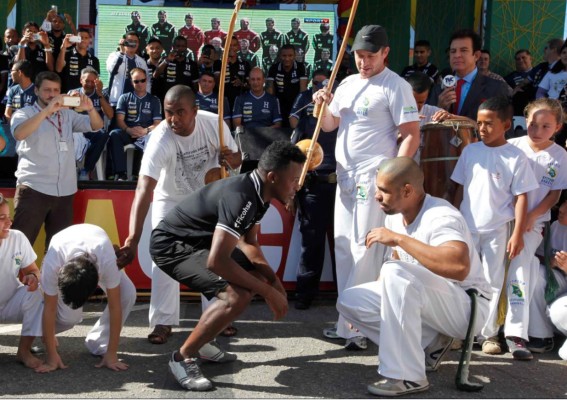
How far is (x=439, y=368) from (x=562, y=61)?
6.56 meters

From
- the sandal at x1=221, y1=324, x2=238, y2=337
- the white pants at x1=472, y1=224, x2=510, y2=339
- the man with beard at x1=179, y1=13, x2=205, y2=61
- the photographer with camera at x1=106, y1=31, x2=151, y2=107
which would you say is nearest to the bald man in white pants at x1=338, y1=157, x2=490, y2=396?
the white pants at x1=472, y1=224, x2=510, y2=339

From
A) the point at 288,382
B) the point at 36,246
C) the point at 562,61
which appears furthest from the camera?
the point at 562,61

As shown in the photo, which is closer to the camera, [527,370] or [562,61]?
[527,370]

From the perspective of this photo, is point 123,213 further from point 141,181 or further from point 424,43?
point 424,43

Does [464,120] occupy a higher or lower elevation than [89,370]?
higher

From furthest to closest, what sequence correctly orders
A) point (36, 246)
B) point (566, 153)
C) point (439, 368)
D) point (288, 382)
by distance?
point (36, 246), point (566, 153), point (439, 368), point (288, 382)

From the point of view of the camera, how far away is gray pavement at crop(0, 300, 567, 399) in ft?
14.7

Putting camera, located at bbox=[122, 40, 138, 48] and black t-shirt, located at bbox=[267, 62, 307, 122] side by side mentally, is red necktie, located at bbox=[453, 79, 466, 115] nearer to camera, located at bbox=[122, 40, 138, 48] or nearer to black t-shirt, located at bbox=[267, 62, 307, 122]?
black t-shirt, located at bbox=[267, 62, 307, 122]

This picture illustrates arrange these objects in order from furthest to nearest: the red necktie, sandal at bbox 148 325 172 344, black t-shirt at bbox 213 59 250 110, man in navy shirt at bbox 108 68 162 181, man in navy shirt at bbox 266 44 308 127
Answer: man in navy shirt at bbox 266 44 308 127 → black t-shirt at bbox 213 59 250 110 → man in navy shirt at bbox 108 68 162 181 → the red necktie → sandal at bbox 148 325 172 344

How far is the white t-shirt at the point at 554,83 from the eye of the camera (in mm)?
10133

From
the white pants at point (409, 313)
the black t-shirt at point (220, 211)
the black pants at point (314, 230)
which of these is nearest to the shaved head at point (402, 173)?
the white pants at point (409, 313)

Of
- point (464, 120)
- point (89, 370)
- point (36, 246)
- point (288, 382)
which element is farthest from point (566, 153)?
point (36, 246)

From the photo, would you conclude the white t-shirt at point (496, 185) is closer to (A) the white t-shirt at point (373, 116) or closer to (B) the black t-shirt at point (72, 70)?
(A) the white t-shirt at point (373, 116)

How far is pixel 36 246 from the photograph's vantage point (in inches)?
275
